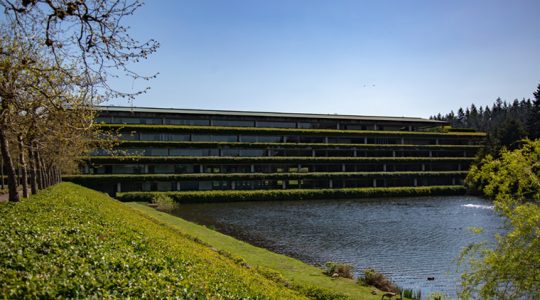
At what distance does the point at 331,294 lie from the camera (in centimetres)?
1688

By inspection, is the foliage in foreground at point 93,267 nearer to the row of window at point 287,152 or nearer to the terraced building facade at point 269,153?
the terraced building facade at point 269,153

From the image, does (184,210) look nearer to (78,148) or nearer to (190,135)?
(78,148)

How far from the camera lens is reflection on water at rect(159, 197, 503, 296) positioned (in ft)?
85.0

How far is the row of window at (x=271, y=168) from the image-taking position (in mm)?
76562

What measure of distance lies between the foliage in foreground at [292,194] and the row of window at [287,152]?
26.4 feet

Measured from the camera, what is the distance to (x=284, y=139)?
88688 millimetres

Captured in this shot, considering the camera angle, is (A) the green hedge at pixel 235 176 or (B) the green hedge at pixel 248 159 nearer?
(A) the green hedge at pixel 235 176

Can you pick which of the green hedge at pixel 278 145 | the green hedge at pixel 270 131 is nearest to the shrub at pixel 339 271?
the green hedge at pixel 278 145

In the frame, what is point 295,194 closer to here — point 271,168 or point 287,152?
point 271,168

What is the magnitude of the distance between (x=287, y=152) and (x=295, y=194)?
1297cm

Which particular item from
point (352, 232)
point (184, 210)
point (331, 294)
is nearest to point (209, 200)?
point (184, 210)

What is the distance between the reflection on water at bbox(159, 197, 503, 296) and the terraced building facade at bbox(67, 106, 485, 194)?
18579mm

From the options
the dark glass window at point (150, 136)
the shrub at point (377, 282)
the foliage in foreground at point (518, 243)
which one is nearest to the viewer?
the foliage in foreground at point (518, 243)

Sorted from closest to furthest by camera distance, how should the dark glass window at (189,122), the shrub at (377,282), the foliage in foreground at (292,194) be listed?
1. the shrub at (377,282)
2. the foliage in foreground at (292,194)
3. the dark glass window at (189,122)
